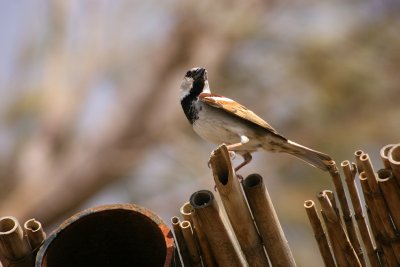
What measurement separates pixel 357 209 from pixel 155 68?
3.98 meters

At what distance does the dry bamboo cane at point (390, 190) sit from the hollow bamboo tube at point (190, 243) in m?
0.65

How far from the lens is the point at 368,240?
2.78m

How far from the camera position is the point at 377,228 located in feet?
8.87

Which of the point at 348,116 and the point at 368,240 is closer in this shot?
the point at 368,240

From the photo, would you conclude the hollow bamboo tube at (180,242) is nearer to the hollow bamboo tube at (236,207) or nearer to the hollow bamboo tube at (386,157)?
the hollow bamboo tube at (236,207)

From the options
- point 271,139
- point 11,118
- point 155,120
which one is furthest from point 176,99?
point 271,139

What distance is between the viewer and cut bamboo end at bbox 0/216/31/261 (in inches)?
98.7

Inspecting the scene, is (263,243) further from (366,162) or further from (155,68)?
(155,68)

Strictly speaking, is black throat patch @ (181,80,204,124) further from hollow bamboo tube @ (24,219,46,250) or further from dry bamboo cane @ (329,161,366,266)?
hollow bamboo tube @ (24,219,46,250)

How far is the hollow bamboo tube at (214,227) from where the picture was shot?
2.56 m

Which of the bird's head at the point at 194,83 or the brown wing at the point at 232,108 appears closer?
the brown wing at the point at 232,108

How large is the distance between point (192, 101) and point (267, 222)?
1.43 meters

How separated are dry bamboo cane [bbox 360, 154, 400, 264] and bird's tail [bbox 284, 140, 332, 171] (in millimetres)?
482

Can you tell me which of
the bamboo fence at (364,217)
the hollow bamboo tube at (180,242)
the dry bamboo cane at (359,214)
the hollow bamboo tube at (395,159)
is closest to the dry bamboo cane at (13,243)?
the hollow bamboo tube at (180,242)
